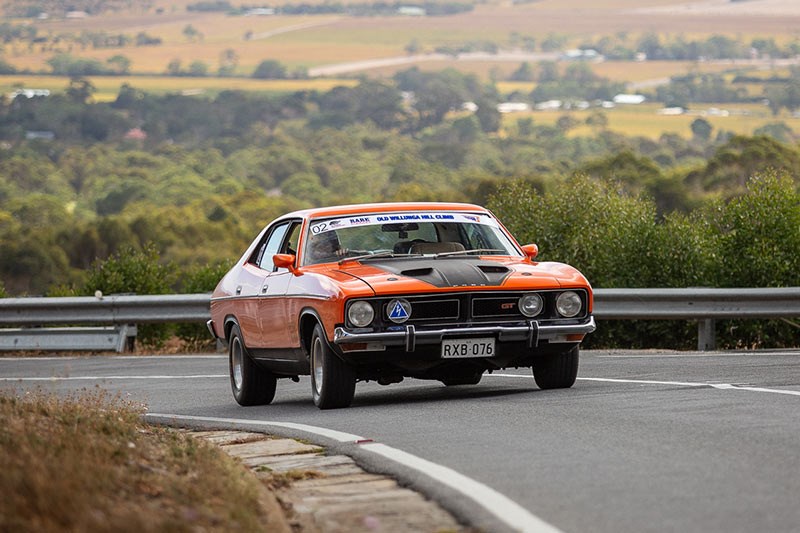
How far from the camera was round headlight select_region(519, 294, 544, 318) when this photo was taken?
11.4 meters

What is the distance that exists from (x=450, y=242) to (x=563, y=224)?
42.6 ft

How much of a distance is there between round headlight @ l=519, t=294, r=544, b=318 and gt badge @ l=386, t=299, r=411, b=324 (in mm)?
881

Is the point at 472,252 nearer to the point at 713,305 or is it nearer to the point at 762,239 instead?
the point at 713,305

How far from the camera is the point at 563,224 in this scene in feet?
82.3

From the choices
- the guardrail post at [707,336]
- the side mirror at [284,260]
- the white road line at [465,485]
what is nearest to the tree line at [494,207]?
the guardrail post at [707,336]

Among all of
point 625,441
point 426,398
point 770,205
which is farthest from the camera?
point 770,205

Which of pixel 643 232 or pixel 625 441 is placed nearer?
pixel 625 441

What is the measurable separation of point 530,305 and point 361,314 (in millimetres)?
1290

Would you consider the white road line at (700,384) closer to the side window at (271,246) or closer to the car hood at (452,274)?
the car hood at (452,274)

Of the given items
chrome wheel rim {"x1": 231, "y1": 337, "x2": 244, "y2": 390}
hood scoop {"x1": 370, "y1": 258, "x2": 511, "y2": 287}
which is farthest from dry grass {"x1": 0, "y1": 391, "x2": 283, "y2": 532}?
chrome wheel rim {"x1": 231, "y1": 337, "x2": 244, "y2": 390}

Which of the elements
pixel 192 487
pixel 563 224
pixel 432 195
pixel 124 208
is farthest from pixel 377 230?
pixel 124 208

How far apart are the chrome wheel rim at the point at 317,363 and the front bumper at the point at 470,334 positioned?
51cm

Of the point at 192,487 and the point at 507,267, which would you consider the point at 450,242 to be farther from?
the point at 192,487

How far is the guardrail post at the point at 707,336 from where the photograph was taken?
17.4 meters
